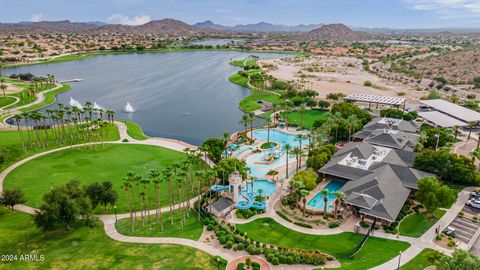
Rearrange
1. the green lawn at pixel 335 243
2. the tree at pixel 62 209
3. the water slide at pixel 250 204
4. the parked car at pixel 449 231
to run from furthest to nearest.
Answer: the water slide at pixel 250 204, the parked car at pixel 449 231, the tree at pixel 62 209, the green lawn at pixel 335 243

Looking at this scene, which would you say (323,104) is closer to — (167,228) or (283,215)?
(283,215)

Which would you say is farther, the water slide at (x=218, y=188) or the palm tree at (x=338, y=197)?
the water slide at (x=218, y=188)

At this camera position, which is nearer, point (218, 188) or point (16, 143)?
point (218, 188)

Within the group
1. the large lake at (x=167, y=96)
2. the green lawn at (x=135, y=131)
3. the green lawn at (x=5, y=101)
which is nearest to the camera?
the green lawn at (x=135, y=131)

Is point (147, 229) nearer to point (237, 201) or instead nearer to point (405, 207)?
point (237, 201)

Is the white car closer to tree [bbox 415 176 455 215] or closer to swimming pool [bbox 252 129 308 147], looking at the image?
tree [bbox 415 176 455 215]

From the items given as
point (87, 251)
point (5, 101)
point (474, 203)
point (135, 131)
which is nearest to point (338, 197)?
point (474, 203)

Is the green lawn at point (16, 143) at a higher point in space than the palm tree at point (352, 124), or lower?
lower

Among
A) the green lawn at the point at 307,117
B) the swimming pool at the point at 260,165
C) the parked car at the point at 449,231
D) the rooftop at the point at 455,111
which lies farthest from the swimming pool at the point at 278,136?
the rooftop at the point at 455,111

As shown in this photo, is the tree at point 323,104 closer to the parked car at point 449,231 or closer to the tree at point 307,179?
the tree at point 307,179
